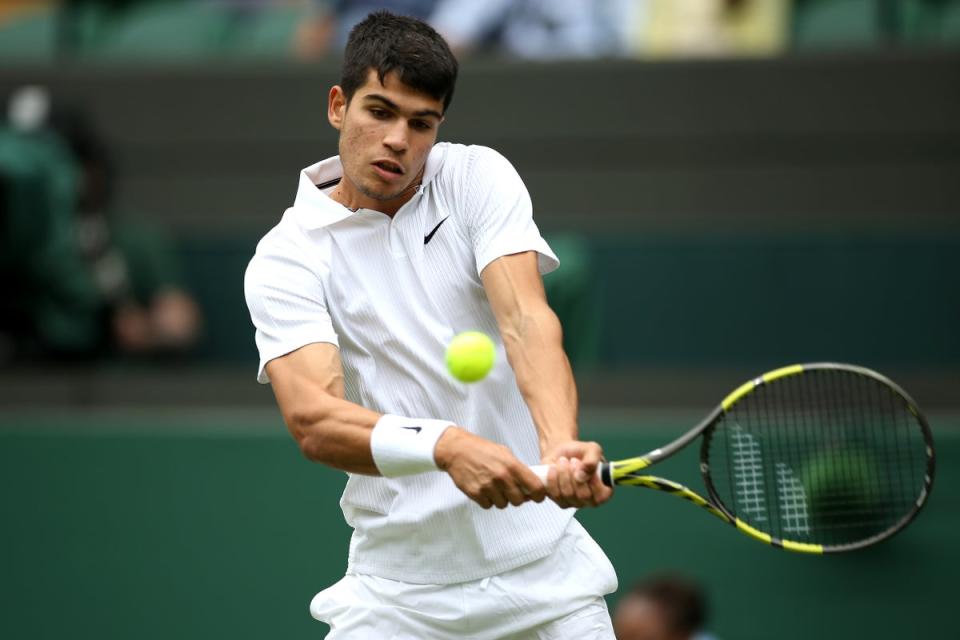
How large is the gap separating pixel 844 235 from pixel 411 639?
315cm

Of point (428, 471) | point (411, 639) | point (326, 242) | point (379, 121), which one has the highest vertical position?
point (379, 121)

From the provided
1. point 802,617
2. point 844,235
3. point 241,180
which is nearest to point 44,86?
point 241,180

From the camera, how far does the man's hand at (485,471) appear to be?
2.67 m

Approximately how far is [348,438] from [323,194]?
0.56 meters

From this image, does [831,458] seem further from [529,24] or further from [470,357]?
[529,24]

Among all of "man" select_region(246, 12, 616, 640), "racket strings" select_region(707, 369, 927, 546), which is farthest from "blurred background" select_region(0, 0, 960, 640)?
"man" select_region(246, 12, 616, 640)

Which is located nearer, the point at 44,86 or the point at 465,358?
the point at 465,358

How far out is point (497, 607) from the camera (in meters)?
2.96

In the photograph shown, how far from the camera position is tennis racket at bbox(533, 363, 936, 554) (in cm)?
303

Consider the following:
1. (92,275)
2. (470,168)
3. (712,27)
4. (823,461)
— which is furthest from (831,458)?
(92,275)

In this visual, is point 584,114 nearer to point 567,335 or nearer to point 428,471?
point 567,335

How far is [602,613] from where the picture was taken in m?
3.03

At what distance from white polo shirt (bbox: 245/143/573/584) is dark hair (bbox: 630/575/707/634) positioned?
2076 mm

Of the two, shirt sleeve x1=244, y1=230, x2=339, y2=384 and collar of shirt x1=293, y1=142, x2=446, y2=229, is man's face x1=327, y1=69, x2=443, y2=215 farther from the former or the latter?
shirt sleeve x1=244, y1=230, x2=339, y2=384
